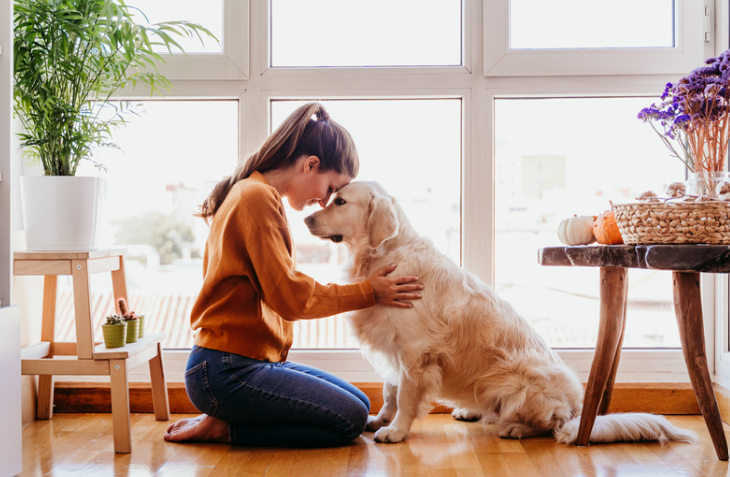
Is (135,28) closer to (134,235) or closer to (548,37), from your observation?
(134,235)

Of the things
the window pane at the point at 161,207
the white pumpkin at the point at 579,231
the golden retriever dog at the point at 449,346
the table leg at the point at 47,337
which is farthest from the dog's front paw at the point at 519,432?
the table leg at the point at 47,337

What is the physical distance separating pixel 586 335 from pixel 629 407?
34 cm

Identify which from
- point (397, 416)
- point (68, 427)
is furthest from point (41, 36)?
point (397, 416)

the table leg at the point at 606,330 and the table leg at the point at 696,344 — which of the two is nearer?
the table leg at the point at 696,344

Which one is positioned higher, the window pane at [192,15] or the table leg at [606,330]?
the window pane at [192,15]

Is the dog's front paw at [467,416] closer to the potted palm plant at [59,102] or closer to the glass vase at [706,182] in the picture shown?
the glass vase at [706,182]

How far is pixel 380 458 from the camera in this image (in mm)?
1904

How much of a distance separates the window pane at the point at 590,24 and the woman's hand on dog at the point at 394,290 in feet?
4.07

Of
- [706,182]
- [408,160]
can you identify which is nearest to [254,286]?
[408,160]

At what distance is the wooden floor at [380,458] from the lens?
178 cm

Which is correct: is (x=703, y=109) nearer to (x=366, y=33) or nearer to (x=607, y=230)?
(x=607, y=230)

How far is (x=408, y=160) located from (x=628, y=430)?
140 cm

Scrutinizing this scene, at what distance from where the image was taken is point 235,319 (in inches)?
77.2

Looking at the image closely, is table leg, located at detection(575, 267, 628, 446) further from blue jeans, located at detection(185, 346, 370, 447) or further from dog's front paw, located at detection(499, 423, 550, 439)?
blue jeans, located at detection(185, 346, 370, 447)
